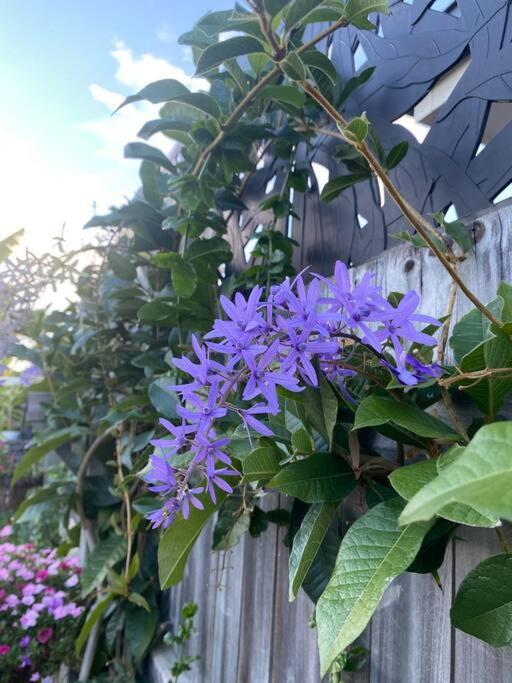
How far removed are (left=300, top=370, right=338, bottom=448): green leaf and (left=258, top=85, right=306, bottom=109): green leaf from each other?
2.05 feet

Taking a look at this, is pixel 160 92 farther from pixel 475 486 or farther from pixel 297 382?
pixel 475 486

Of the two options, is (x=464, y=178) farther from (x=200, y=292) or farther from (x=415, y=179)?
(x=200, y=292)

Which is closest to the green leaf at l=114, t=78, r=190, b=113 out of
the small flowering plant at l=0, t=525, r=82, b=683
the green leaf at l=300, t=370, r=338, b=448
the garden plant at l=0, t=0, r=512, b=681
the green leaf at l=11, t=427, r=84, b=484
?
the garden plant at l=0, t=0, r=512, b=681

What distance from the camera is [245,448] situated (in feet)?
2.30

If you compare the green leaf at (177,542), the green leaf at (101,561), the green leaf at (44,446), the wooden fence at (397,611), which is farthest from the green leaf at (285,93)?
the green leaf at (101,561)

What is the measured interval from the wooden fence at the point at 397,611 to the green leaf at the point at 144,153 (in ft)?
2.16

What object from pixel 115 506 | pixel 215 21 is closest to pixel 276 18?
pixel 215 21

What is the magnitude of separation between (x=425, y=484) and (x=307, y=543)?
0.19 m

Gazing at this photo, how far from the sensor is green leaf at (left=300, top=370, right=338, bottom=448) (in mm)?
551

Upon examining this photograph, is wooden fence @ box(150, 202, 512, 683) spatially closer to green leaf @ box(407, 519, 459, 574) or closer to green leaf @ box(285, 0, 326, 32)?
green leaf @ box(407, 519, 459, 574)

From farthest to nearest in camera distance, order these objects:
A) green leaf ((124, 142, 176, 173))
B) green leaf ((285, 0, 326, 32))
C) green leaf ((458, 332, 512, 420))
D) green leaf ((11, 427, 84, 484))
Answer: green leaf ((11, 427, 84, 484)) → green leaf ((124, 142, 176, 173)) → green leaf ((285, 0, 326, 32)) → green leaf ((458, 332, 512, 420))

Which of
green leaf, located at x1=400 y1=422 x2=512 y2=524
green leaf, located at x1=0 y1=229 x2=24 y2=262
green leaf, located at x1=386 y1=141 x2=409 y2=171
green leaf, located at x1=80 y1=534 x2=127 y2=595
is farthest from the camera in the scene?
green leaf, located at x1=80 y1=534 x2=127 y2=595

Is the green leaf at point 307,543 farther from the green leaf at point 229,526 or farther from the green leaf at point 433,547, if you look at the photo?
the green leaf at point 229,526

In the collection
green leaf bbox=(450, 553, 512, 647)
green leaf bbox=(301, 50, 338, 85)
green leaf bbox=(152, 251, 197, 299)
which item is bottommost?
green leaf bbox=(450, 553, 512, 647)
